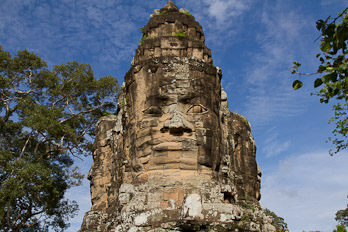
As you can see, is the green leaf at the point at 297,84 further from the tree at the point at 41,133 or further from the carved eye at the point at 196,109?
the tree at the point at 41,133

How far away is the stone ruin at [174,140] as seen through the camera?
1002cm

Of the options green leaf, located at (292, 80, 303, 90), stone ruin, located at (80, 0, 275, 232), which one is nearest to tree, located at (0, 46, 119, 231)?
stone ruin, located at (80, 0, 275, 232)


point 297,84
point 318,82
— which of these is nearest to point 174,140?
point 297,84

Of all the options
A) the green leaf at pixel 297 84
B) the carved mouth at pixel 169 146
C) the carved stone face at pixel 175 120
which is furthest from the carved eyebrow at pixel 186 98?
the green leaf at pixel 297 84

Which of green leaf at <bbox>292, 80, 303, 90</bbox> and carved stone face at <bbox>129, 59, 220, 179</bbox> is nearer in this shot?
green leaf at <bbox>292, 80, 303, 90</bbox>

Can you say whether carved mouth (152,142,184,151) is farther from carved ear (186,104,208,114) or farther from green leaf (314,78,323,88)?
green leaf (314,78,323,88)

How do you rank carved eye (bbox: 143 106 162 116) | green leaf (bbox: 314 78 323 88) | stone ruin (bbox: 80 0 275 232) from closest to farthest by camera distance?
green leaf (bbox: 314 78 323 88), stone ruin (bbox: 80 0 275 232), carved eye (bbox: 143 106 162 116)

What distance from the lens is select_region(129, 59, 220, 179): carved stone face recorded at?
10914 millimetres

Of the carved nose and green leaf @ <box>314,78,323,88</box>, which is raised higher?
the carved nose

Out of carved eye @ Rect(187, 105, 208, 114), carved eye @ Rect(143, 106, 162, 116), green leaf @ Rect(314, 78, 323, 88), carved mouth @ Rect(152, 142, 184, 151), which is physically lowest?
green leaf @ Rect(314, 78, 323, 88)

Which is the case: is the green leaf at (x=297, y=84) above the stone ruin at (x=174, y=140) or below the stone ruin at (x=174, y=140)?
below

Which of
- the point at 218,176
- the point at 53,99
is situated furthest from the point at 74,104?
the point at 218,176

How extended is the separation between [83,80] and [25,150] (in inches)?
229

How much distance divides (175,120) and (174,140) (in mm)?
568
